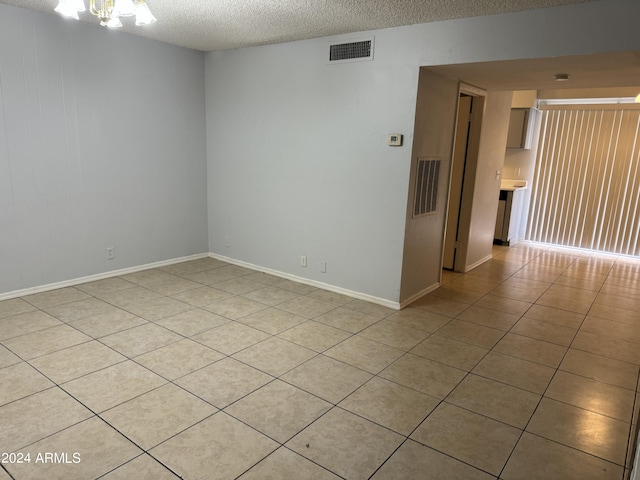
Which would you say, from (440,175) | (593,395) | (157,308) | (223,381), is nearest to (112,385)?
(223,381)

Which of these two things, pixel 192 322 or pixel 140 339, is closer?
pixel 140 339

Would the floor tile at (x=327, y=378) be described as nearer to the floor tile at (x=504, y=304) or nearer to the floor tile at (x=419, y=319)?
the floor tile at (x=419, y=319)

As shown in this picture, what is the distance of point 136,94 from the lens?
461cm

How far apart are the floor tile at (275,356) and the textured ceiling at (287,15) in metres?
2.55

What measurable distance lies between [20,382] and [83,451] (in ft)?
2.93

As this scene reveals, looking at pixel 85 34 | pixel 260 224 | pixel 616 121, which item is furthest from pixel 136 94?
pixel 616 121

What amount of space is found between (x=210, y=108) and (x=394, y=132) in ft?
8.51

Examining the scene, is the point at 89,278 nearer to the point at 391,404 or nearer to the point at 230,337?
the point at 230,337

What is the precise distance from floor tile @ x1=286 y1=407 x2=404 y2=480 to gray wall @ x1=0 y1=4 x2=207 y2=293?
3.33 metres

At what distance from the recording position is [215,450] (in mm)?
2084

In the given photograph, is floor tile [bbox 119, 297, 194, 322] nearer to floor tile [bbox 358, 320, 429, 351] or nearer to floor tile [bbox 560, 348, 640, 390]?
floor tile [bbox 358, 320, 429, 351]

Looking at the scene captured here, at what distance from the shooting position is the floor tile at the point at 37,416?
2.11 meters

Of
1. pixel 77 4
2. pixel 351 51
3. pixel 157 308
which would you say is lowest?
pixel 157 308

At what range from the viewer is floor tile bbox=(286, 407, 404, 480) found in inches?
79.8
